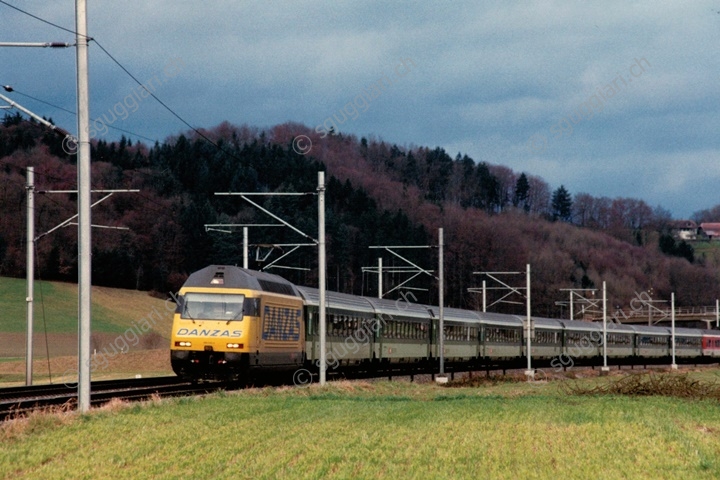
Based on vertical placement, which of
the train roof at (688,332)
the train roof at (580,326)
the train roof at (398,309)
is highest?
the train roof at (398,309)

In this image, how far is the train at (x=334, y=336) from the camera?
31.3m

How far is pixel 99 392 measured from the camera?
2858 centimetres

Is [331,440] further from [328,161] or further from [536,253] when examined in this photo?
[328,161]

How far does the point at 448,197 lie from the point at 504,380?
135920 mm

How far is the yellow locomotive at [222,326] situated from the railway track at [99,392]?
0.81 m

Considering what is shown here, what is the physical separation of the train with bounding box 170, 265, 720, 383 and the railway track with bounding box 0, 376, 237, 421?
3.66 ft

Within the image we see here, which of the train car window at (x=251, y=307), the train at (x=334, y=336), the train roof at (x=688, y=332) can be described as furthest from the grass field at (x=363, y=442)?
the train roof at (x=688, y=332)

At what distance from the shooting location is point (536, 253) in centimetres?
15488

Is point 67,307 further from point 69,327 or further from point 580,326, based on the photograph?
point 580,326

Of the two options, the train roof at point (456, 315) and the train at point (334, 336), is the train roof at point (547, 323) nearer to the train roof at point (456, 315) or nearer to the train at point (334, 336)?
the train at point (334, 336)

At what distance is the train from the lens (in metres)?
31.3

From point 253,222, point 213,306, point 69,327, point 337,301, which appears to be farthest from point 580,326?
point 213,306

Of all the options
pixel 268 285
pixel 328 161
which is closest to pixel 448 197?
pixel 328 161

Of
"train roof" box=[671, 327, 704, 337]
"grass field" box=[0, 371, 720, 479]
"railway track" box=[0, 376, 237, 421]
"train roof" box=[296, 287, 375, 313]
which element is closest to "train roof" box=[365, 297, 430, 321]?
"train roof" box=[296, 287, 375, 313]
